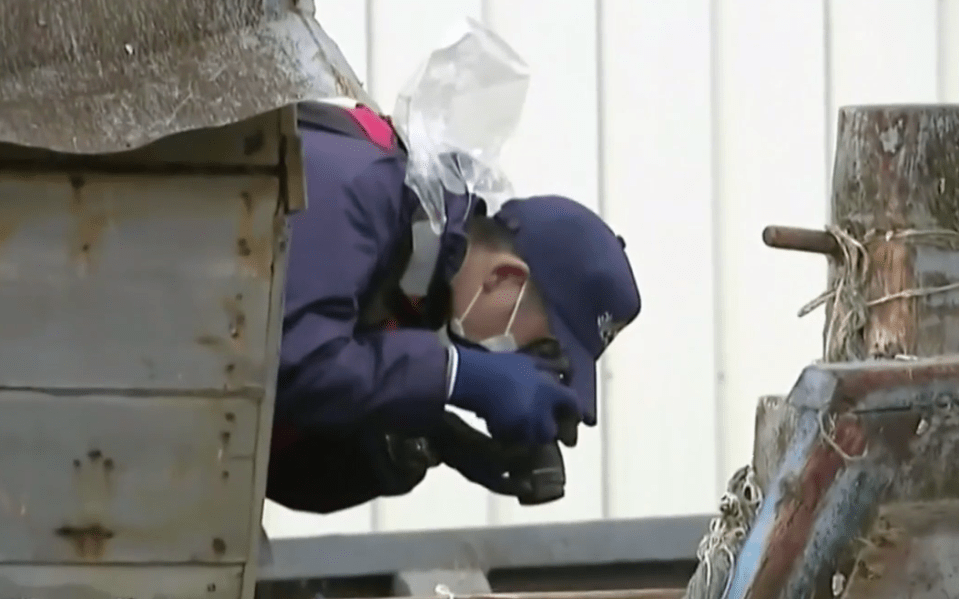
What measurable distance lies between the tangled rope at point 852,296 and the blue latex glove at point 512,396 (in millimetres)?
341

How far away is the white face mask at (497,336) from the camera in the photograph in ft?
4.48

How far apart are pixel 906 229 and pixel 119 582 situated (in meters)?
0.46

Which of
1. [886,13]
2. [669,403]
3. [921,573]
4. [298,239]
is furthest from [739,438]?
[921,573]

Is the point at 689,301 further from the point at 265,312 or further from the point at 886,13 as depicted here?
the point at 265,312

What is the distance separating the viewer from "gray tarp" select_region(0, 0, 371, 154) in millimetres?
863

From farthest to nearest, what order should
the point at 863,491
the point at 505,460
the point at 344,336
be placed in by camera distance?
the point at 505,460, the point at 344,336, the point at 863,491

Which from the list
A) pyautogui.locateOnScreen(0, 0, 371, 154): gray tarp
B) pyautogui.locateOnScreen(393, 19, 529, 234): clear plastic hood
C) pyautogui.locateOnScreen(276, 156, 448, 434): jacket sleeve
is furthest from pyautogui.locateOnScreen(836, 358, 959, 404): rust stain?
pyautogui.locateOnScreen(393, 19, 529, 234): clear plastic hood

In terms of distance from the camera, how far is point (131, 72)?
2.91ft

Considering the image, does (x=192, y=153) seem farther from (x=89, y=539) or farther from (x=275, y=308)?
(x=89, y=539)

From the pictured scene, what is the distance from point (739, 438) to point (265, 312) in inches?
44.1

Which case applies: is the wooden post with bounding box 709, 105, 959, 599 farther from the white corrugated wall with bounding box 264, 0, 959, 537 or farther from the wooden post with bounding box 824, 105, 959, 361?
the white corrugated wall with bounding box 264, 0, 959, 537

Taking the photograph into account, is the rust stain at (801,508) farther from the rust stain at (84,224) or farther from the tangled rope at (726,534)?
the rust stain at (84,224)

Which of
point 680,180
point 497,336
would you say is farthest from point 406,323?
point 680,180

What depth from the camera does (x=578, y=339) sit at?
4.61 ft
